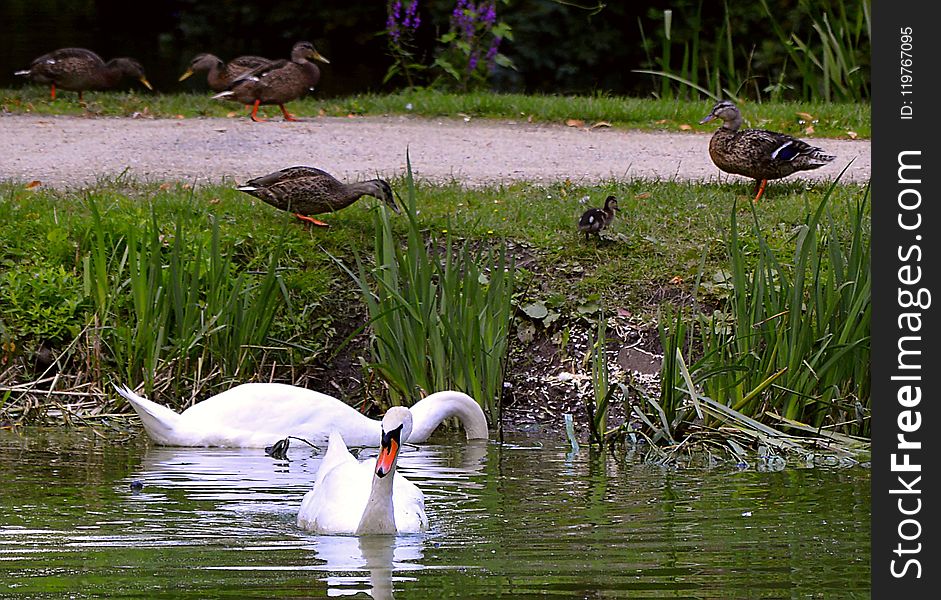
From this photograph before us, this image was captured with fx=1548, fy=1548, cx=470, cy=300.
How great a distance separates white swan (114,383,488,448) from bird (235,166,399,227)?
5.56ft

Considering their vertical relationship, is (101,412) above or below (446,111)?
below

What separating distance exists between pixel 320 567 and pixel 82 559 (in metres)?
0.76

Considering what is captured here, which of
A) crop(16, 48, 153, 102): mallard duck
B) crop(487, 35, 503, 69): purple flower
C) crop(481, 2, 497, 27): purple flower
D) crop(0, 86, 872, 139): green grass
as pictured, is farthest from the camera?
crop(487, 35, 503, 69): purple flower

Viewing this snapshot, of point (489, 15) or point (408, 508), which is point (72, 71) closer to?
point (489, 15)

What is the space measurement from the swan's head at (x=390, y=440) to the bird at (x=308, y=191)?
3.47m

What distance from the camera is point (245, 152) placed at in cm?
1217

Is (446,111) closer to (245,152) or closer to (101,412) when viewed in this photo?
(245,152)

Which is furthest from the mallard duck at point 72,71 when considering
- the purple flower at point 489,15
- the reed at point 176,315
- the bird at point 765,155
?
the bird at point 765,155

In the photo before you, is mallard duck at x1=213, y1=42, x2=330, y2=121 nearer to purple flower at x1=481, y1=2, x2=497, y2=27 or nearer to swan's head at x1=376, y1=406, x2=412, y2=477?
purple flower at x1=481, y1=2, x2=497, y2=27

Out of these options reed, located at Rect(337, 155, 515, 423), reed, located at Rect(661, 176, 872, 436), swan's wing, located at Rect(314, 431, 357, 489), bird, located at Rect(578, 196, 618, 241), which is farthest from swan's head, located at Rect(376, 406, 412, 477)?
bird, located at Rect(578, 196, 618, 241)

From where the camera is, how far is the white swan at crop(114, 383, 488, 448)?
7289mm

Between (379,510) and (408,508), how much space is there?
0.17 m

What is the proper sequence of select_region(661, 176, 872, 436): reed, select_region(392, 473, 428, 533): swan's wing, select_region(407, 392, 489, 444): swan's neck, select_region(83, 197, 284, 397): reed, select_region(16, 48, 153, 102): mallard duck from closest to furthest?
select_region(392, 473, 428, 533): swan's wing → select_region(661, 176, 872, 436): reed → select_region(407, 392, 489, 444): swan's neck → select_region(83, 197, 284, 397): reed → select_region(16, 48, 153, 102): mallard duck

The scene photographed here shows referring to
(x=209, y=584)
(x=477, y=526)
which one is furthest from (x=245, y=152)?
(x=209, y=584)
